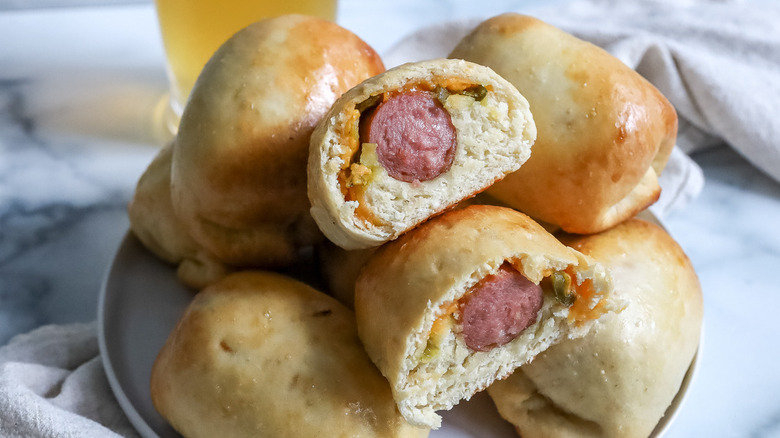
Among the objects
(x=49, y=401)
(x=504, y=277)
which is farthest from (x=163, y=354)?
(x=504, y=277)

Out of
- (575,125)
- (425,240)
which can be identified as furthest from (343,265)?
(575,125)

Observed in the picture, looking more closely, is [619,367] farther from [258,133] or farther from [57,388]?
[57,388]

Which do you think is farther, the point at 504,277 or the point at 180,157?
the point at 180,157

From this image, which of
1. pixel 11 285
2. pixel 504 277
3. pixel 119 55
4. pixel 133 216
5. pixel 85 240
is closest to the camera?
pixel 504 277

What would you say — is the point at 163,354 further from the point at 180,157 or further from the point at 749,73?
the point at 749,73

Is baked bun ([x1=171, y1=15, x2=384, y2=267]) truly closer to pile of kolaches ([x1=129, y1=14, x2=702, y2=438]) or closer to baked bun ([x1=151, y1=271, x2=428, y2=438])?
pile of kolaches ([x1=129, y1=14, x2=702, y2=438])

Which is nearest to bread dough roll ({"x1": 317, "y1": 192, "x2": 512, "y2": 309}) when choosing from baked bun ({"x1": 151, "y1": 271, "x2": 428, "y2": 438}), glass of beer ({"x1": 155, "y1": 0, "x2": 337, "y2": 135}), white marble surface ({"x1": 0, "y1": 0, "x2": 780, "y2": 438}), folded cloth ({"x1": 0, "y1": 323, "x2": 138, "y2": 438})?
baked bun ({"x1": 151, "y1": 271, "x2": 428, "y2": 438})

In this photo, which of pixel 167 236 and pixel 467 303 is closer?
pixel 467 303

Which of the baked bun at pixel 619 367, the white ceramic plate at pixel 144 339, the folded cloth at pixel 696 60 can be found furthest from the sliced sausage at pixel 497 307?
the folded cloth at pixel 696 60
